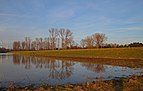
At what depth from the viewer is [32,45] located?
132 metres

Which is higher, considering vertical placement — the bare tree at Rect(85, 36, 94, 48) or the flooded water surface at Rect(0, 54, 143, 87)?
the bare tree at Rect(85, 36, 94, 48)

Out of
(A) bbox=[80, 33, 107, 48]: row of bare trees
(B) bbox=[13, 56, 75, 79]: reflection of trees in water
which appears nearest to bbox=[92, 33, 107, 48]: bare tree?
(A) bbox=[80, 33, 107, 48]: row of bare trees

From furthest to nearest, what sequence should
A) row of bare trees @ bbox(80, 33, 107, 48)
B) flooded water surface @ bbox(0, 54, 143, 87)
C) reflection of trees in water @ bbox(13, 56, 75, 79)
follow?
row of bare trees @ bbox(80, 33, 107, 48) < reflection of trees in water @ bbox(13, 56, 75, 79) < flooded water surface @ bbox(0, 54, 143, 87)

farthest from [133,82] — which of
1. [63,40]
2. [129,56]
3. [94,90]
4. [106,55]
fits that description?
[63,40]

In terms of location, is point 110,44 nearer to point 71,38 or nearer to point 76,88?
point 71,38

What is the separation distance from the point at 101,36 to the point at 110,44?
13.7 m

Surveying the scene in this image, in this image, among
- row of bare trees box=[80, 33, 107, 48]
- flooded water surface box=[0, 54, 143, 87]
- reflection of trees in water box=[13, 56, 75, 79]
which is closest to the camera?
flooded water surface box=[0, 54, 143, 87]

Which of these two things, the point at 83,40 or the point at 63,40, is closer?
the point at 63,40

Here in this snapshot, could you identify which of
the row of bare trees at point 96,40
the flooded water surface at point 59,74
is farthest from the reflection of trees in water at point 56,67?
the row of bare trees at point 96,40

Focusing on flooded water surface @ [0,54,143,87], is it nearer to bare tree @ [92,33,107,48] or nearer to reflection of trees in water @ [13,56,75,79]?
reflection of trees in water @ [13,56,75,79]

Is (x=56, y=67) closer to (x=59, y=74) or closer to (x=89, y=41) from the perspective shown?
(x=59, y=74)

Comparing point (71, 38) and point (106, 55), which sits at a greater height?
point (71, 38)

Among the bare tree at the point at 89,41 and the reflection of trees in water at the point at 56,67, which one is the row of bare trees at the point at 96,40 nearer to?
the bare tree at the point at 89,41

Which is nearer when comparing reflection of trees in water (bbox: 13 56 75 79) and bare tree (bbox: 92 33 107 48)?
reflection of trees in water (bbox: 13 56 75 79)
